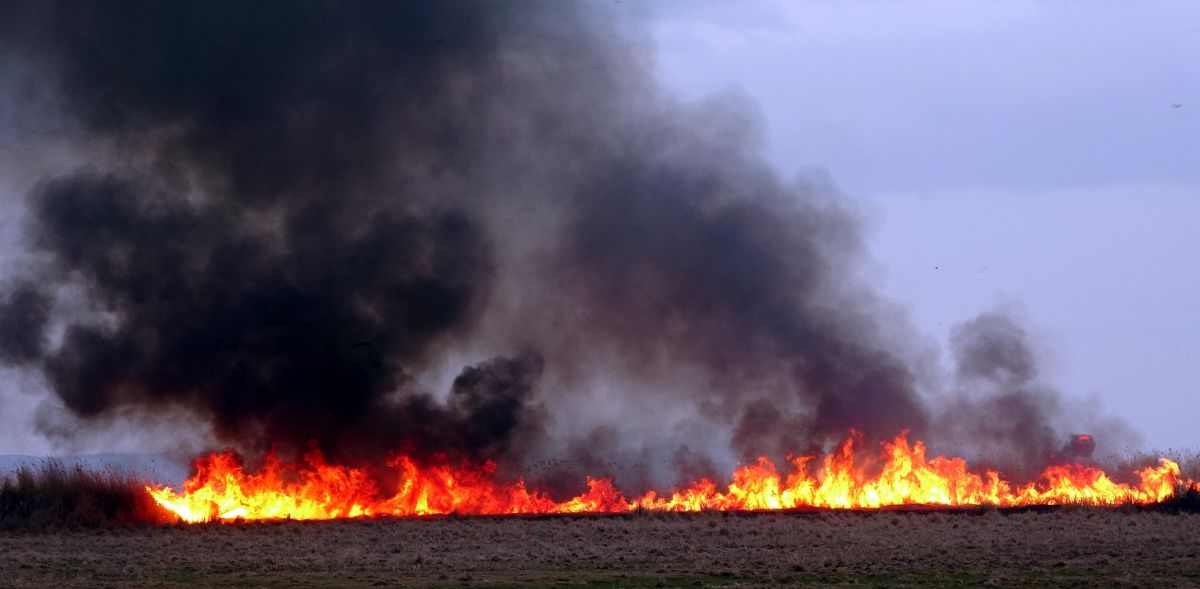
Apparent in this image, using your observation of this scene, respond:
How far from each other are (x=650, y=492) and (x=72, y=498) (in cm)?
1894

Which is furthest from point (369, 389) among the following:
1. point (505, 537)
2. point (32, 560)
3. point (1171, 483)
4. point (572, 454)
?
point (1171, 483)

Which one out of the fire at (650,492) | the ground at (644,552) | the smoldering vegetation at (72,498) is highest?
the fire at (650,492)

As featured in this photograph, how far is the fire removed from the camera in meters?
43.7

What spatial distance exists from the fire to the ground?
3852 millimetres

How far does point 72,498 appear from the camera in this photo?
132 ft

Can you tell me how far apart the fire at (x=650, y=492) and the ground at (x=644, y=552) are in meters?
3.85

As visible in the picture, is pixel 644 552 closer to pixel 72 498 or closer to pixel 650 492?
pixel 650 492

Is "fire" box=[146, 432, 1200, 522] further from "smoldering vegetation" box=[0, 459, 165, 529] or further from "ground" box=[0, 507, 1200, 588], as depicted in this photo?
"ground" box=[0, 507, 1200, 588]

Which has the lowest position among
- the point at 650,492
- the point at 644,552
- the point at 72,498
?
the point at 644,552

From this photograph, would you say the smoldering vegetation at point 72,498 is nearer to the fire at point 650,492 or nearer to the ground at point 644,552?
the ground at point 644,552

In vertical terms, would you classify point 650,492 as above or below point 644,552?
above

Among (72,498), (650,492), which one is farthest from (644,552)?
(72,498)

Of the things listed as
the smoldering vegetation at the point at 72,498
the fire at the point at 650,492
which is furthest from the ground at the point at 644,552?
the fire at the point at 650,492

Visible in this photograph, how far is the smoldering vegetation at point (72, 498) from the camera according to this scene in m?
39.5
